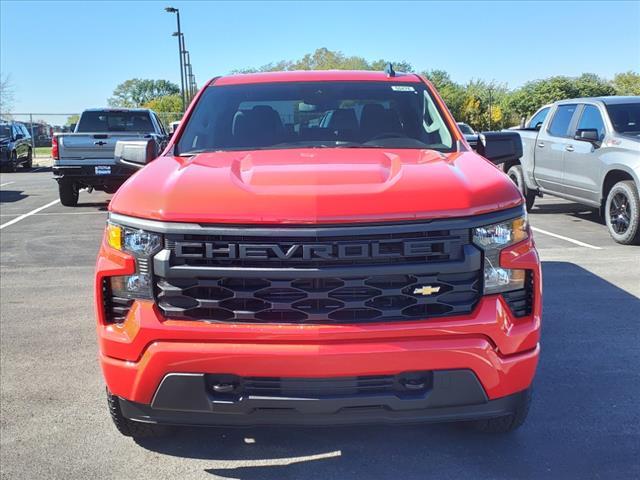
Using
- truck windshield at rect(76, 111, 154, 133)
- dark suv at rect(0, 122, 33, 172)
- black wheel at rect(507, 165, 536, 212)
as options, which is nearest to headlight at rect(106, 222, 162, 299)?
black wheel at rect(507, 165, 536, 212)

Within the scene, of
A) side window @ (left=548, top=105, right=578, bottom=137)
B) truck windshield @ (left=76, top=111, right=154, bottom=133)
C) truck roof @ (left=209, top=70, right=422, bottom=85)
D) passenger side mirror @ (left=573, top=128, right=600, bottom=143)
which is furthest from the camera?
truck windshield @ (left=76, top=111, right=154, bottom=133)

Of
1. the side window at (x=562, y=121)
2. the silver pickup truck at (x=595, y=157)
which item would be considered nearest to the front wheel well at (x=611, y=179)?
the silver pickup truck at (x=595, y=157)

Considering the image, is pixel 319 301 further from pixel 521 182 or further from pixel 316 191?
pixel 521 182

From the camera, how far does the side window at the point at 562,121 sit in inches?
382

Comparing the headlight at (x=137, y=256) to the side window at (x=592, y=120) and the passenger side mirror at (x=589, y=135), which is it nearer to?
the passenger side mirror at (x=589, y=135)

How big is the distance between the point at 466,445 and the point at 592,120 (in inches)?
283

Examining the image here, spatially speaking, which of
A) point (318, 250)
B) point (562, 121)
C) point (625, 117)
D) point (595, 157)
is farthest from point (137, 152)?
point (562, 121)

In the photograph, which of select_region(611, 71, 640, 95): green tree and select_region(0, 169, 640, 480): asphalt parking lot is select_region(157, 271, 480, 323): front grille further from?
select_region(611, 71, 640, 95): green tree

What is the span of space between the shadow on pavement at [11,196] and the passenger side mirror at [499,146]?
42.4ft

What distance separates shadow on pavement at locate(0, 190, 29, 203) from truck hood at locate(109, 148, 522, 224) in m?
13.0

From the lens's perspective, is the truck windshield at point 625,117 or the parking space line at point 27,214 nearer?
the truck windshield at point 625,117

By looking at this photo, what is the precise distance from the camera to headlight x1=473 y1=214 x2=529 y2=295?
8.64 ft

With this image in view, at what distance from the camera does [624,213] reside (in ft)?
27.4

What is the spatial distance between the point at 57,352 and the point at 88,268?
2914 millimetres
